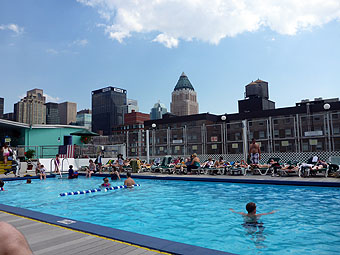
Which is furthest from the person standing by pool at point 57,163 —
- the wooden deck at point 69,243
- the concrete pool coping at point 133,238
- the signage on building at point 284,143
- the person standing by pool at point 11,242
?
the person standing by pool at point 11,242

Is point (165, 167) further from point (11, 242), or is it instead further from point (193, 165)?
point (11, 242)

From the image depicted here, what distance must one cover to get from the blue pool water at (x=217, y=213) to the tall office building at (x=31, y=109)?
6833 inches

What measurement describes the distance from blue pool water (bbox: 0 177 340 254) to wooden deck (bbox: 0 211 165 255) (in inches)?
79.6

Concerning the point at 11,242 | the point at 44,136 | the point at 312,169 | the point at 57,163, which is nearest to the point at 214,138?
the point at 312,169

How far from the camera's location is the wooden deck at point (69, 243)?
3176mm

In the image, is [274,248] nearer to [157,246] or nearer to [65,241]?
[157,246]

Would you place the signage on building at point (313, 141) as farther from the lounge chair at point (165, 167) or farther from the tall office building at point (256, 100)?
the tall office building at point (256, 100)

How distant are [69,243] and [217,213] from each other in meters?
4.43

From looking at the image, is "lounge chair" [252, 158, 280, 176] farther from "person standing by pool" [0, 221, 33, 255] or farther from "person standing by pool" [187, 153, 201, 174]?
"person standing by pool" [0, 221, 33, 255]

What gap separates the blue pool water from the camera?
4.92 meters

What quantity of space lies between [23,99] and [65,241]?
200 meters

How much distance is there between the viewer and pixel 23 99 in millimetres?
179250

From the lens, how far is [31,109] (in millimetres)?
181500

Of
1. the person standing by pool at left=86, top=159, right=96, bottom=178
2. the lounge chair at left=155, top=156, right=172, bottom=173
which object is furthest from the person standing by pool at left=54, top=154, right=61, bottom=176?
the lounge chair at left=155, top=156, right=172, bottom=173
